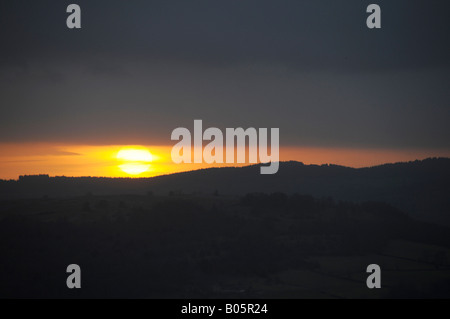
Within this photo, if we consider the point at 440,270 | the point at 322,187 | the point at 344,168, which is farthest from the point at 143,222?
the point at 344,168

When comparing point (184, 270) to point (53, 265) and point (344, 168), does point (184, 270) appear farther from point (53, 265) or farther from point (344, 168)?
point (344, 168)

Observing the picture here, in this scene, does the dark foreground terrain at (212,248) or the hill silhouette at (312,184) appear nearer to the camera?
the dark foreground terrain at (212,248)

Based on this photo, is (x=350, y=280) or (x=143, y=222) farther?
(x=143, y=222)

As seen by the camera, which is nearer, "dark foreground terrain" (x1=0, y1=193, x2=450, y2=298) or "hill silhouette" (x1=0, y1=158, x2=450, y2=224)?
"dark foreground terrain" (x1=0, y1=193, x2=450, y2=298)

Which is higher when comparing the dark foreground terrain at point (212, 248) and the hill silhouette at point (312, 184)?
the hill silhouette at point (312, 184)
